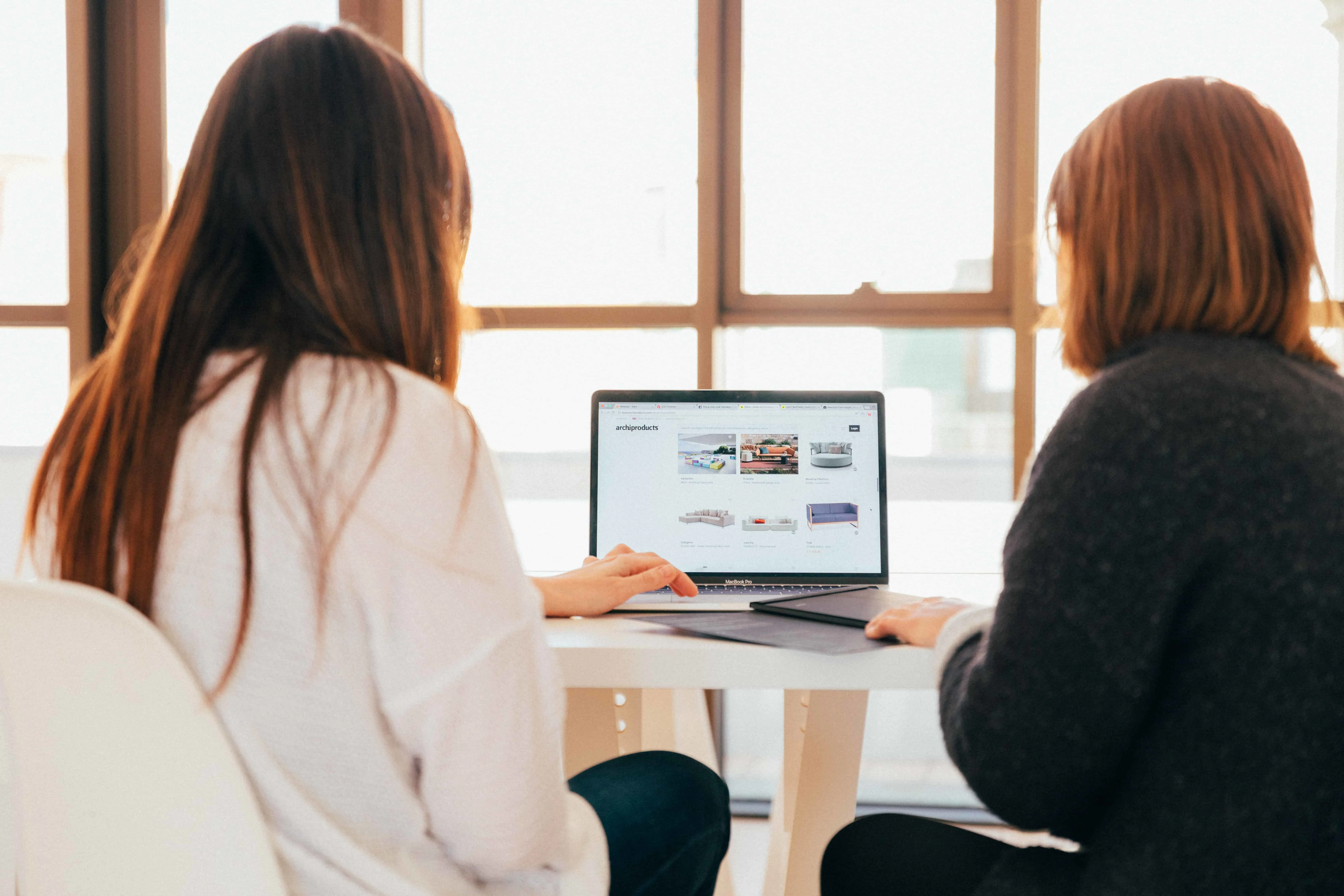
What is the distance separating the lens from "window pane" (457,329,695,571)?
236cm

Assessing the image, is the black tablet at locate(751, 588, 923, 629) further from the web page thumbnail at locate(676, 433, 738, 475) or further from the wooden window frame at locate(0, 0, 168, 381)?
the wooden window frame at locate(0, 0, 168, 381)

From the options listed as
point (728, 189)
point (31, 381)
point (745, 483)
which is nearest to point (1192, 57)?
point (728, 189)

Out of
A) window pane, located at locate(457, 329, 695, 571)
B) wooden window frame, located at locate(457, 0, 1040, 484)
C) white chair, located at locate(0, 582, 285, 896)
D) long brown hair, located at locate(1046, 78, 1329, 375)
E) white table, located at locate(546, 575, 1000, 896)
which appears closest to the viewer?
white chair, located at locate(0, 582, 285, 896)

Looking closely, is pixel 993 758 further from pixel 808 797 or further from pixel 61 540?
pixel 808 797

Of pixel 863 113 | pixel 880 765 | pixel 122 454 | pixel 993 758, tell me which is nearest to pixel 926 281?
pixel 863 113

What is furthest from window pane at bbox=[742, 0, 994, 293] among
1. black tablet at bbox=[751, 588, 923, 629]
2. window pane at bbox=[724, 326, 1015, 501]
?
black tablet at bbox=[751, 588, 923, 629]

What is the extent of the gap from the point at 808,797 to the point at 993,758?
817 mm

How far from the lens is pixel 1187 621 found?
67 cm

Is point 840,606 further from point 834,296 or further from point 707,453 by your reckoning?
point 834,296

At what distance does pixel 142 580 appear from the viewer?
0.65 metres

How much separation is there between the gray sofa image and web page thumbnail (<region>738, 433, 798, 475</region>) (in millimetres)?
70

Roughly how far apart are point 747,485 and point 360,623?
858 millimetres

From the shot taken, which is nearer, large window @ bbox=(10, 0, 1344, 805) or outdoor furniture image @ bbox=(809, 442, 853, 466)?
outdoor furniture image @ bbox=(809, 442, 853, 466)

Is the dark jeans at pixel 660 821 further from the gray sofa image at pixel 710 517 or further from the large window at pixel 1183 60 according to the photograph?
the large window at pixel 1183 60
